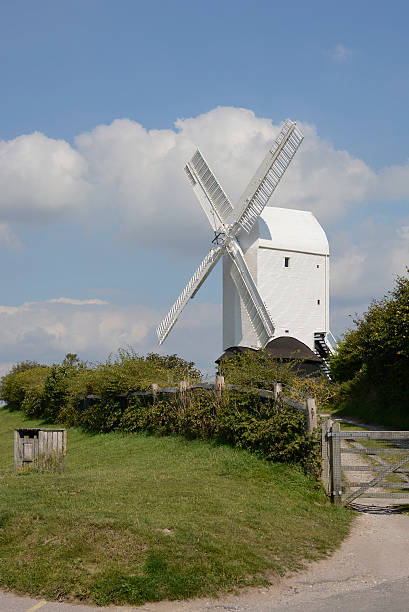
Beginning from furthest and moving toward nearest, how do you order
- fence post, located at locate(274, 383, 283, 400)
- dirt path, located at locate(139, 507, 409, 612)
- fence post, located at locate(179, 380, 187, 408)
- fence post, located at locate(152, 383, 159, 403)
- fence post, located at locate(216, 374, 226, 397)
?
fence post, located at locate(152, 383, 159, 403)
fence post, located at locate(179, 380, 187, 408)
fence post, located at locate(216, 374, 226, 397)
fence post, located at locate(274, 383, 283, 400)
dirt path, located at locate(139, 507, 409, 612)

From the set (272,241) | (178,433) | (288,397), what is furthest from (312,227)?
(288,397)

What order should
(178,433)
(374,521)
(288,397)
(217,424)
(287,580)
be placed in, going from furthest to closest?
(178,433) → (217,424) → (288,397) → (374,521) → (287,580)

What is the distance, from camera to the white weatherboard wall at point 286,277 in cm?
4100

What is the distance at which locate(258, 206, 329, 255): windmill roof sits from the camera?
41531mm

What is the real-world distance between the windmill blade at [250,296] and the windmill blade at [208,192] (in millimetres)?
2996

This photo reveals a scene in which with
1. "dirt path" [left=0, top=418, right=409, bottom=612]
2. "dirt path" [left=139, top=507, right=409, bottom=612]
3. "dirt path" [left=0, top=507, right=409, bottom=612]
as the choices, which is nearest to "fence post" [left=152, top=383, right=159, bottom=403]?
"dirt path" [left=139, top=507, right=409, bottom=612]

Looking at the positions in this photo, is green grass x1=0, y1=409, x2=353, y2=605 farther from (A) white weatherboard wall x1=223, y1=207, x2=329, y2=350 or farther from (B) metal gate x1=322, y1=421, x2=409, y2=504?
(A) white weatherboard wall x1=223, y1=207, x2=329, y2=350

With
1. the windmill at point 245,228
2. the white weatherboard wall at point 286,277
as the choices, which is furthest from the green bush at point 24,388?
the white weatherboard wall at point 286,277

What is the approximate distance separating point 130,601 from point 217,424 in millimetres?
9778

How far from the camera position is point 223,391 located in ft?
56.2

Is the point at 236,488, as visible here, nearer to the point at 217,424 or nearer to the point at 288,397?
the point at 288,397

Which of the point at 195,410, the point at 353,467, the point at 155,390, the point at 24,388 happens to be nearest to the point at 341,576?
the point at 353,467

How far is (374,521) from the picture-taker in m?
11.5

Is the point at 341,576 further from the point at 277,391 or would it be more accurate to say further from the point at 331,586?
the point at 277,391
